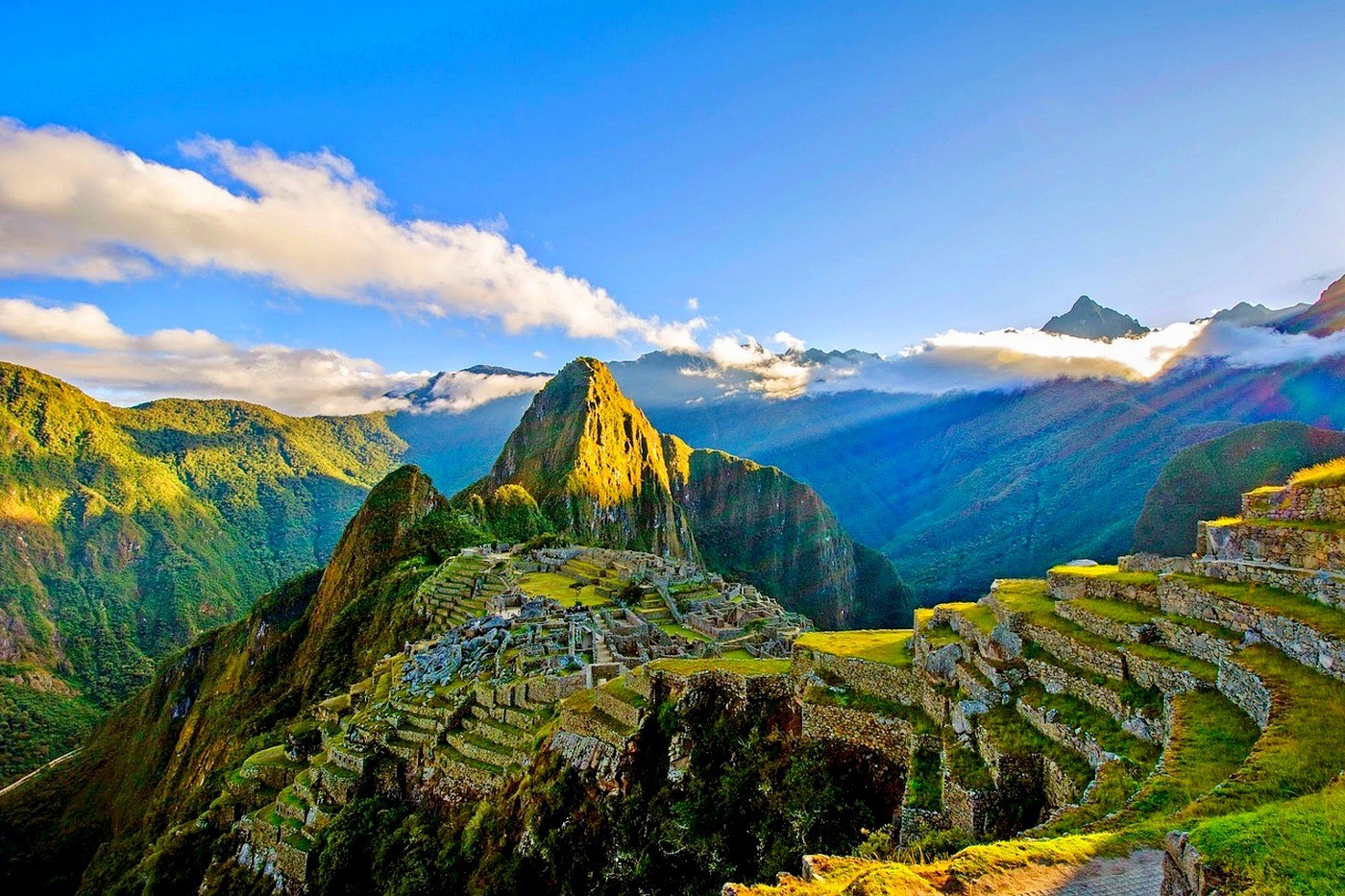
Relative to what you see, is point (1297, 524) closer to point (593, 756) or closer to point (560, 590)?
point (593, 756)

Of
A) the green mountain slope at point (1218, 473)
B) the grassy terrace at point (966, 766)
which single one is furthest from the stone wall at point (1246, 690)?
the green mountain slope at point (1218, 473)

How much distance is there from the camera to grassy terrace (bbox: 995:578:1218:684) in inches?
404

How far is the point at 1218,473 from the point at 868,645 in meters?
157

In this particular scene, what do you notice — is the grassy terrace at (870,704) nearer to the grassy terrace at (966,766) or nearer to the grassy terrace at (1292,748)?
the grassy terrace at (966,766)

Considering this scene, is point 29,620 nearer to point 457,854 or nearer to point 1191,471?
point 457,854

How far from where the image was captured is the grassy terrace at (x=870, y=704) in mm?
14344

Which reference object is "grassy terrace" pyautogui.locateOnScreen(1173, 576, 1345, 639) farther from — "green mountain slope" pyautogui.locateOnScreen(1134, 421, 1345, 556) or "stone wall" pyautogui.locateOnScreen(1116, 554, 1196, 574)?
"green mountain slope" pyautogui.locateOnScreen(1134, 421, 1345, 556)

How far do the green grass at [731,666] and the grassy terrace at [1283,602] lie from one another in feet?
34.6

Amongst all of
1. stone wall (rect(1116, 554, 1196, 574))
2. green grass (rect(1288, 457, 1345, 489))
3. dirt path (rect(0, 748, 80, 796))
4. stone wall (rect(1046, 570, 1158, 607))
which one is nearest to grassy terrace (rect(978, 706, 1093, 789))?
stone wall (rect(1046, 570, 1158, 607))

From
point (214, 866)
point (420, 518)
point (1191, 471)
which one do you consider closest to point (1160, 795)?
point (214, 866)

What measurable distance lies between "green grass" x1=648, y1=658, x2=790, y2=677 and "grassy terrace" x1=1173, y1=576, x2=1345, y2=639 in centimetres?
1055

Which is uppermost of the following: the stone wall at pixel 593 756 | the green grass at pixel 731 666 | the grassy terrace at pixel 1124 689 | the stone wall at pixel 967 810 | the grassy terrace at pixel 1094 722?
the grassy terrace at pixel 1124 689

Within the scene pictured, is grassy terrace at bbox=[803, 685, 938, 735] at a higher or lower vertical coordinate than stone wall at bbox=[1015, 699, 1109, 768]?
lower

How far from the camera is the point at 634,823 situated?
1695cm
